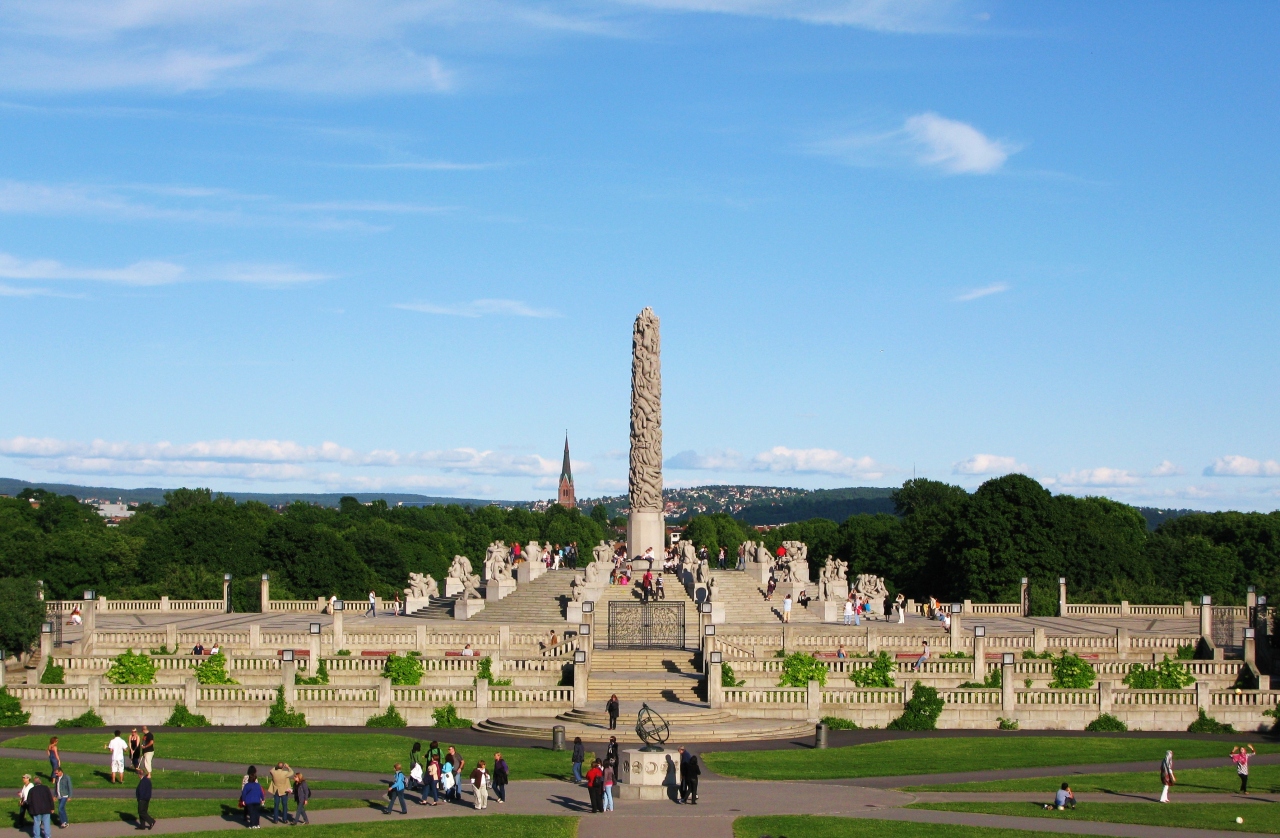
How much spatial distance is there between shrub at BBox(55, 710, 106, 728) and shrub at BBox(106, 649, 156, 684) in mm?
1734

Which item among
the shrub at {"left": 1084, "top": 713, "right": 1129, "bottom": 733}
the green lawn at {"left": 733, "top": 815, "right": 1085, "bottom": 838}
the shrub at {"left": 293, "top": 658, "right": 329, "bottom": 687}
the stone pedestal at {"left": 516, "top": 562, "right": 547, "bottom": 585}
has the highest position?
the stone pedestal at {"left": 516, "top": 562, "right": 547, "bottom": 585}

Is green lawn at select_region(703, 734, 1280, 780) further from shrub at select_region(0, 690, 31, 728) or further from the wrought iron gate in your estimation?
shrub at select_region(0, 690, 31, 728)

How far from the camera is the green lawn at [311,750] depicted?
37.8 meters

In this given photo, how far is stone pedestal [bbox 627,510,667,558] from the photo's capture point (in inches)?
3113

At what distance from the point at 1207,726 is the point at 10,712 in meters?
34.1

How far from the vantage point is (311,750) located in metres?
40.2

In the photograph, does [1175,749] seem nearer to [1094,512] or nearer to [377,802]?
[377,802]

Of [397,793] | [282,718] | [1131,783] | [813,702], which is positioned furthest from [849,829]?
[282,718]

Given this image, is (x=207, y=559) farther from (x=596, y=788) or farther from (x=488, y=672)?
(x=596, y=788)

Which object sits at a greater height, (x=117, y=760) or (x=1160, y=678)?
(x=1160, y=678)

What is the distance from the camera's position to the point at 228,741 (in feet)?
137

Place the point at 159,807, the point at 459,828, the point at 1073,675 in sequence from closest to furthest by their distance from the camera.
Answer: the point at 459,828 < the point at 159,807 < the point at 1073,675

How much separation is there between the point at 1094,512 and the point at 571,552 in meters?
36.5

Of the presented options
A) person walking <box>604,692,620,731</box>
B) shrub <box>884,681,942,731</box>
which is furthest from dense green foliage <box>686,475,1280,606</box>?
person walking <box>604,692,620,731</box>
